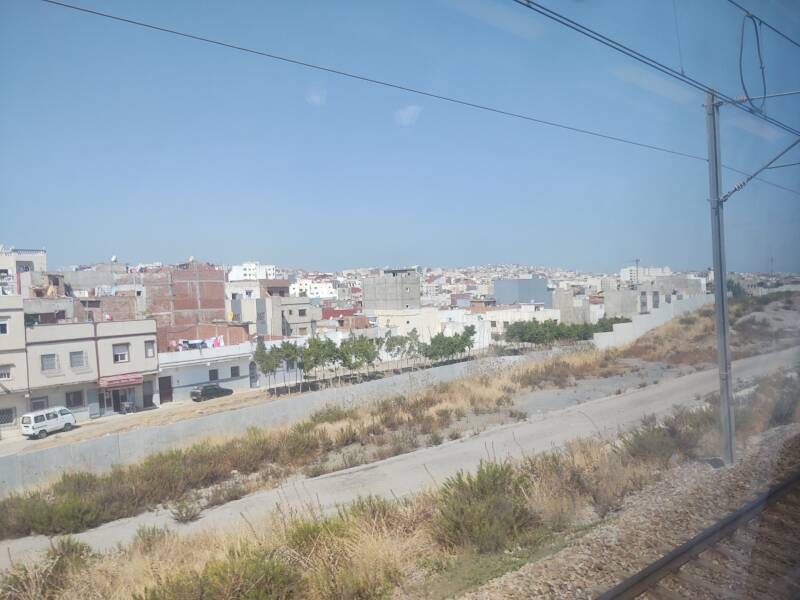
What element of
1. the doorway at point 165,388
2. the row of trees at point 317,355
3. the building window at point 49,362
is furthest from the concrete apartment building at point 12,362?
the row of trees at point 317,355

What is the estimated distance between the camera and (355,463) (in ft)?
34.6

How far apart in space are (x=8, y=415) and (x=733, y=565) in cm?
2831

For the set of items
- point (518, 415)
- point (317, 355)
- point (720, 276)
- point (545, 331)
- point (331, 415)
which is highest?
point (720, 276)

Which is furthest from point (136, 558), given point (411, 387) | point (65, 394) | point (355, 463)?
point (65, 394)

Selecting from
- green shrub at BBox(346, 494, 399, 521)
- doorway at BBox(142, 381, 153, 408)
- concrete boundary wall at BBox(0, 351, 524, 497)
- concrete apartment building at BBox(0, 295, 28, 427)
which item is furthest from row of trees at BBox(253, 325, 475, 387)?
green shrub at BBox(346, 494, 399, 521)

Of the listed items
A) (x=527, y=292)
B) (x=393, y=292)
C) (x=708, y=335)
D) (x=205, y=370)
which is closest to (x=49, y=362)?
(x=205, y=370)

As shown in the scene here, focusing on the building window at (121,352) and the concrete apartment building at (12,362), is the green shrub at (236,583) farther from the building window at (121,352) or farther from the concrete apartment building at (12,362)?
the building window at (121,352)

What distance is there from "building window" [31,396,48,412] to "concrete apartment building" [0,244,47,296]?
610 centimetres

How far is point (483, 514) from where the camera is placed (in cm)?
532

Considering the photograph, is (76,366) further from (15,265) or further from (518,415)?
(518,415)

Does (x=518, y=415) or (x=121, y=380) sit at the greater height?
(x=518, y=415)

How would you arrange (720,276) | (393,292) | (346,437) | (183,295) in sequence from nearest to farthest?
(720,276), (346,437), (183,295), (393,292)

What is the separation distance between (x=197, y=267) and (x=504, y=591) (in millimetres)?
52008

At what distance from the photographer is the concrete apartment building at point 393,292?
66.1 m
